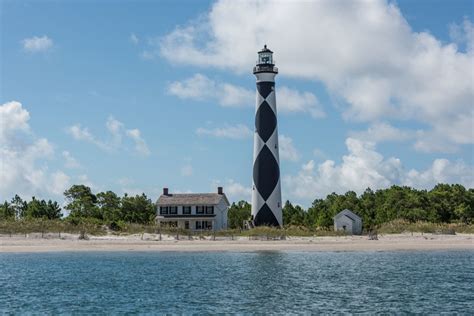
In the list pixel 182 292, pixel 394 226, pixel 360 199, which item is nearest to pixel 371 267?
pixel 182 292

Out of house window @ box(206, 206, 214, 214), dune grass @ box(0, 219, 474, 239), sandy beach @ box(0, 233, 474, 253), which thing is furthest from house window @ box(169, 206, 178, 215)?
sandy beach @ box(0, 233, 474, 253)

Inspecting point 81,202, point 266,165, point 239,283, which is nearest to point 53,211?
point 81,202

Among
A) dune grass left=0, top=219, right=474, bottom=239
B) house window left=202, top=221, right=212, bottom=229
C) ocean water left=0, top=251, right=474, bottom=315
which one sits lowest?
ocean water left=0, top=251, right=474, bottom=315

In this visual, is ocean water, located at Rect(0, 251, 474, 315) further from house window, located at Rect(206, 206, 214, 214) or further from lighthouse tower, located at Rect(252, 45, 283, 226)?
house window, located at Rect(206, 206, 214, 214)

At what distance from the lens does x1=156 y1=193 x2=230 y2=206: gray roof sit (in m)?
66.9

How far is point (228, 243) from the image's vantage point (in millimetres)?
53625

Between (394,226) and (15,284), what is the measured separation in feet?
128

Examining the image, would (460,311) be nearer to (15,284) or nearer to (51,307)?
(51,307)

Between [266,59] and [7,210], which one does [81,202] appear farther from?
[266,59]

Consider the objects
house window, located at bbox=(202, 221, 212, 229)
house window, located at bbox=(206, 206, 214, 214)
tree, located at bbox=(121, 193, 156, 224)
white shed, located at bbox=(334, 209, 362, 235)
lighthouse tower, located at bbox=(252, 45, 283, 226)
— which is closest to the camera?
lighthouse tower, located at bbox=(252, 45, 283, 226)

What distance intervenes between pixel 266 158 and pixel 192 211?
37.2ft

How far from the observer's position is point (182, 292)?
28703 millimetres

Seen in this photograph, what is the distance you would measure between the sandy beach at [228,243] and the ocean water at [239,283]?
324 cm

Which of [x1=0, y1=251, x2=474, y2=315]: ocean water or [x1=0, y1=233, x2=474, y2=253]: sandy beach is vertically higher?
[x1=0, y1=233, x2=474, y2=253]: sandy beach
